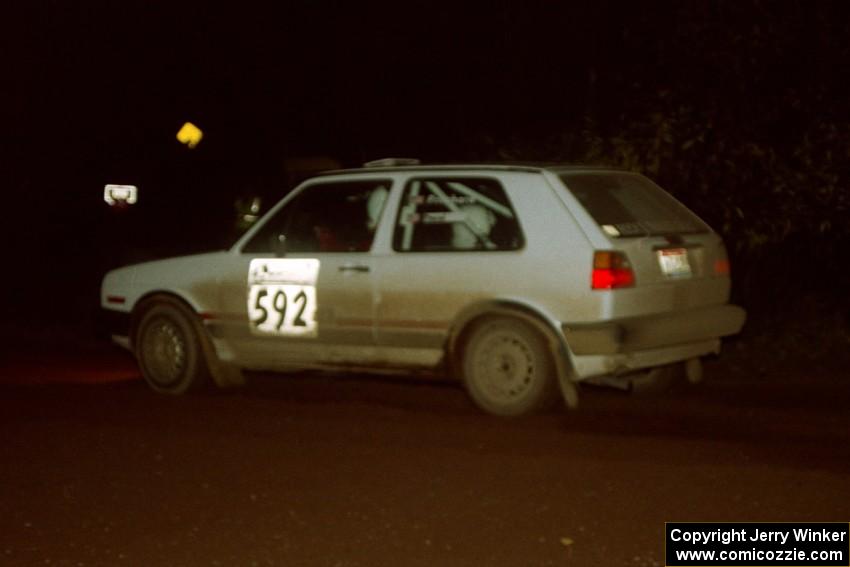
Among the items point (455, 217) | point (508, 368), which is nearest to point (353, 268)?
point (455, 217)

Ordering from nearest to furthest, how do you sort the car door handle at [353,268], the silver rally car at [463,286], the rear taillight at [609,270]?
1. the rear taillight at [609,270]
2. the silver rally car at [463,286]
3. the car door handle at [353,268]

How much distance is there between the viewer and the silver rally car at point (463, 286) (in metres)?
9.09

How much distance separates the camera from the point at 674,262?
9359 millimetres

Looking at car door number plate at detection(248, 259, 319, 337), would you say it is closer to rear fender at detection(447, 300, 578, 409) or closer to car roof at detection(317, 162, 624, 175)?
car roof at detection(317, 162, 624, 175)

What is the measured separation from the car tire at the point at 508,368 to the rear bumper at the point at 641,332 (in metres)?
0.30

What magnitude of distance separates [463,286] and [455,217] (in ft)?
1.62

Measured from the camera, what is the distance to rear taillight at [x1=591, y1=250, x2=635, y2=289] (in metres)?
8.91

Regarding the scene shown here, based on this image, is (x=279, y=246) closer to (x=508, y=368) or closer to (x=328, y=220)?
(x=328, y=220)

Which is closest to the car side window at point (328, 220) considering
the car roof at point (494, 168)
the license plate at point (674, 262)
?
the car roof at point (494, 168)

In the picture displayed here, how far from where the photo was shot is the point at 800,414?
9.55 m

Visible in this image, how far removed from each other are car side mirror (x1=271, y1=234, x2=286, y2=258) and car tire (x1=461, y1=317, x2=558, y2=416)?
1517mm

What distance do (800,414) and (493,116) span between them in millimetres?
11271

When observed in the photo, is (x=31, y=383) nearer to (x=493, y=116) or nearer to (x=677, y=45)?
(x=677, y=45)

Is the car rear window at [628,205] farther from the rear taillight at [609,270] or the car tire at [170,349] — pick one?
the car tire at [170,349]
